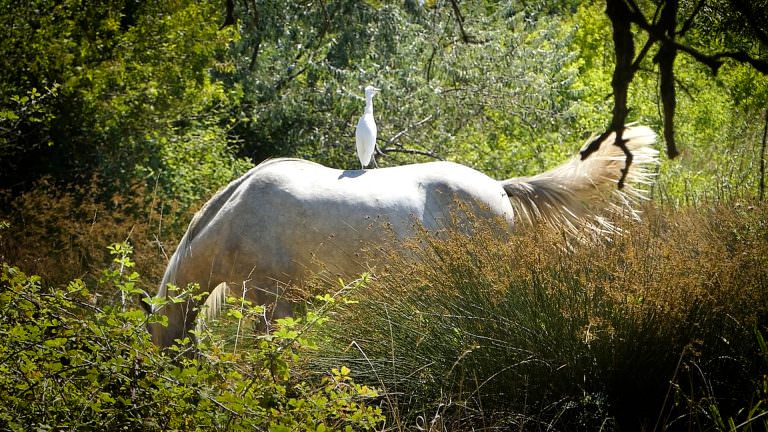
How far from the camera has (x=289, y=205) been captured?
562 centimetres

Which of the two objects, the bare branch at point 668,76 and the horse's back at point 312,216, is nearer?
the bare branch at point 668,76

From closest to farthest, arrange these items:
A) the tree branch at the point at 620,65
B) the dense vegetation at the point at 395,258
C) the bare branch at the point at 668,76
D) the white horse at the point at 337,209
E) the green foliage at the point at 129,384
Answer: the bare branch at the point at 668,76 < the tree branch at the point at 620,65 < the green foliage at the point at 129,384 < the dense vegetation at the point at 395,258 < the white horse at the point at 337,209

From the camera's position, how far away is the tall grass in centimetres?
349

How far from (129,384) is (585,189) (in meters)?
3.75

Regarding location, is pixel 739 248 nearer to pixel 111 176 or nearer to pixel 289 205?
pixel 289 205

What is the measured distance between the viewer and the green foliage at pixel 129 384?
2607 millimetres

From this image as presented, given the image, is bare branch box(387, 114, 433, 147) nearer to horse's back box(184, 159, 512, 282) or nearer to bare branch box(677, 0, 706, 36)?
horse's back box(184, 159, 512, 282)

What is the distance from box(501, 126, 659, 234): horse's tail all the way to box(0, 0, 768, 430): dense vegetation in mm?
383

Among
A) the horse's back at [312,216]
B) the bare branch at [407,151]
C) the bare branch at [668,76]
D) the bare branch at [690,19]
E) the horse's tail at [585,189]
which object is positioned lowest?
the bare branch at [407,151]

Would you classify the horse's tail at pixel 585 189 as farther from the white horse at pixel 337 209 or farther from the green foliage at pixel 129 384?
the green foliage at pixel 129 384

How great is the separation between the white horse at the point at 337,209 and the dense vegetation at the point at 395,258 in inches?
18.4

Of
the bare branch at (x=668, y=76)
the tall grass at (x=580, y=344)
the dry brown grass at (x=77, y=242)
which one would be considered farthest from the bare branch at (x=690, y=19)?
the dry brown grass at (x=77, y=242)

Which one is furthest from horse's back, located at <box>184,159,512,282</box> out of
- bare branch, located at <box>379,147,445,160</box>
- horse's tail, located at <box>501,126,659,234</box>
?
bare branch, located at <box>379,147,445,160</box>

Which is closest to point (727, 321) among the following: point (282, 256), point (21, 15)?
point (282, 256)
